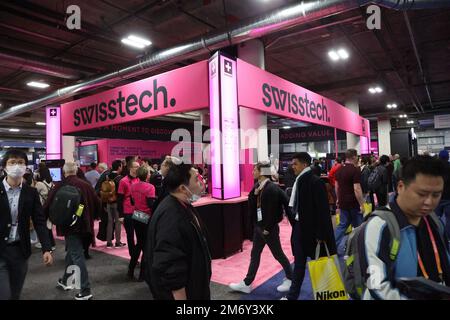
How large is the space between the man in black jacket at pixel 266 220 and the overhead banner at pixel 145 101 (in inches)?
71.7

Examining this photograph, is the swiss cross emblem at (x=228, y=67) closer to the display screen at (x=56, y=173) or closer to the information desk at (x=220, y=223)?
the information desk at (x=220, y=223)

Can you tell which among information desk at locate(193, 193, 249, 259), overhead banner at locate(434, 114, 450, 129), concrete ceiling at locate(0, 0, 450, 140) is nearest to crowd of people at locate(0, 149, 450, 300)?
information desk at locate(193, 193, 249, 259)

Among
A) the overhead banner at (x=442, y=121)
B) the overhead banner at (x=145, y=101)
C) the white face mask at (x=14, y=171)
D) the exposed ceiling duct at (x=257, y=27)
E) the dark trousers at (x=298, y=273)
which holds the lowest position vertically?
the dark trousers at (x=298, y=273)

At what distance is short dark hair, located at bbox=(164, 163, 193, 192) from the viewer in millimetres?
1776

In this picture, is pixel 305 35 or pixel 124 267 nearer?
pixel 124 267

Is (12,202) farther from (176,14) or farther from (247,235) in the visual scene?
(176,14)

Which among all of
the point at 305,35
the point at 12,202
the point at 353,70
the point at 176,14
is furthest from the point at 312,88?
the point at 12,202

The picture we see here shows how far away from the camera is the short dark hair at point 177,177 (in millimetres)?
1776

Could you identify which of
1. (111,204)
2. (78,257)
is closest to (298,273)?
(78,257)

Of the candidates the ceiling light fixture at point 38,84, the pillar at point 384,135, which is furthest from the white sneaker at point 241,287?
the pillar at point 384,135

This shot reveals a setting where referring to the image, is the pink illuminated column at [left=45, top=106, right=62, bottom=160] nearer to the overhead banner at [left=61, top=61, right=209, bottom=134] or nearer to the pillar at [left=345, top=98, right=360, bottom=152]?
the overhead banner at [left=61, top=61, right=209, bottom=134]
